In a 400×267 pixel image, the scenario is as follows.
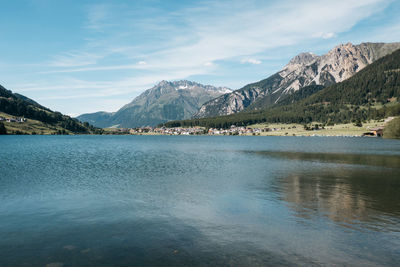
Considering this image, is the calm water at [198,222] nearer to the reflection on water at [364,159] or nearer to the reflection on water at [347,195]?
the reflection on water at [347,195]

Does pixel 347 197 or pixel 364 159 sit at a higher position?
pixel 347 197

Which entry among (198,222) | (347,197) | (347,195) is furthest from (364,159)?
(198,222)

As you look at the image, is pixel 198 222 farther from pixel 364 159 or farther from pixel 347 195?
pixel 364 159

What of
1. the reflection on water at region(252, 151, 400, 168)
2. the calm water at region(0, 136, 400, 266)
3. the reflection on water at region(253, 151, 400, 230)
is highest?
the calm water at region(0, 136, 400, 266)

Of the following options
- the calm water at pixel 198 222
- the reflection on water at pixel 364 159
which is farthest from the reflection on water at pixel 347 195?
the reflection on water at pixel 364 159

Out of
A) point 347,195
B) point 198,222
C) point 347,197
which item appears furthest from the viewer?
point 347,195

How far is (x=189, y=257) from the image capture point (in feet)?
57.8

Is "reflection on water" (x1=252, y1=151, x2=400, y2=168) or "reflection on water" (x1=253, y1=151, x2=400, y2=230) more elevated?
"reflection on water" (x1=253, y1=151, x2=400, y2=230)

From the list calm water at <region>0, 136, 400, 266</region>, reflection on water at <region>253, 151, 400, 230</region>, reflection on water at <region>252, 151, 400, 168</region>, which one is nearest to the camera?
calm water at <region>0, 136, 400, 266</region>

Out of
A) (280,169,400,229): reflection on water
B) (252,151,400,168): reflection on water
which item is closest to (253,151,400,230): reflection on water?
(280,169,400,229): reflection on water

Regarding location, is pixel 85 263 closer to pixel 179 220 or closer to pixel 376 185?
pixel 179 220

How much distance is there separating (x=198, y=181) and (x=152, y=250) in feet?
90.4

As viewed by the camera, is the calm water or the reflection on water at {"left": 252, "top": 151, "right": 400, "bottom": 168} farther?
the reflection on water at {"left": 252, "top": 151, "right": 400, "bottom": 168}

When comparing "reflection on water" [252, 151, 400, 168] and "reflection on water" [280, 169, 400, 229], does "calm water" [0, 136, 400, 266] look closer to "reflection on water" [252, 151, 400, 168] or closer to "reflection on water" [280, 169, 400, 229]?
"reflection on water" [280, 169, 400, 229]
